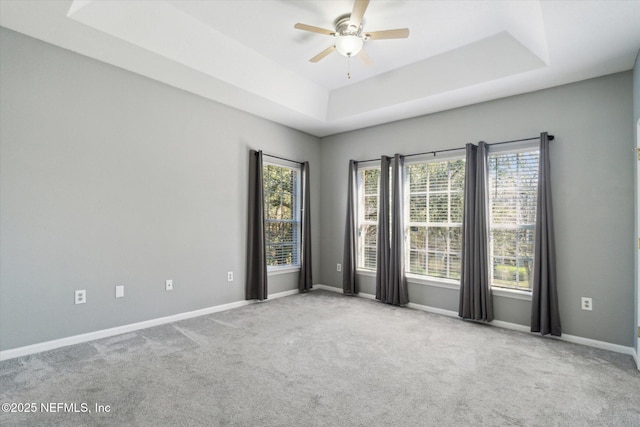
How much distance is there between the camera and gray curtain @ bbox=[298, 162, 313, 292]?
210 inches

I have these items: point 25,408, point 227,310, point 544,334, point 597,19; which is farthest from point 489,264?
point 25,408

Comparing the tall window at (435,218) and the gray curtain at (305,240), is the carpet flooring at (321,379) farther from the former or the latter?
the gray curtain at (305,240)

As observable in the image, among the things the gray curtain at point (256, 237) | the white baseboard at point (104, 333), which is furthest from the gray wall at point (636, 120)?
the white baseboard at point (104, 333)

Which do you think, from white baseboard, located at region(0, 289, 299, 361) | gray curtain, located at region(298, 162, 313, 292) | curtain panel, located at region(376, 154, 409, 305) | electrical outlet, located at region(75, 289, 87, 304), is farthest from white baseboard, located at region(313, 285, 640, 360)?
electrical outlet, located at region(75, 289, 87, 304)

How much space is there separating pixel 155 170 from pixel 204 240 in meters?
1.02

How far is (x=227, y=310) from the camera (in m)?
4.27

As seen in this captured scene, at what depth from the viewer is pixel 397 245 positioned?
15.2 ft

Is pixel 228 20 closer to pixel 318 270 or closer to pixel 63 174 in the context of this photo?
pixel 63 174

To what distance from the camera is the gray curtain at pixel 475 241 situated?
151 inches

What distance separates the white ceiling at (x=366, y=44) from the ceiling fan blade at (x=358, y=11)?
0.33 metres

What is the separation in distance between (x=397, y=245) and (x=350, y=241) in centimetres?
86

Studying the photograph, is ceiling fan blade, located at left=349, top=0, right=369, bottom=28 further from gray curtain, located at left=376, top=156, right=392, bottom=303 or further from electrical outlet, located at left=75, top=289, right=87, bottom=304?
electrical outlet, located at left=75, top=289, right=87, bottom=304

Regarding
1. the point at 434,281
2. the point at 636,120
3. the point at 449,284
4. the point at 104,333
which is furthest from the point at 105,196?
the point at 636,120

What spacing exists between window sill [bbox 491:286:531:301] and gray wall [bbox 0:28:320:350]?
10.7 feet
